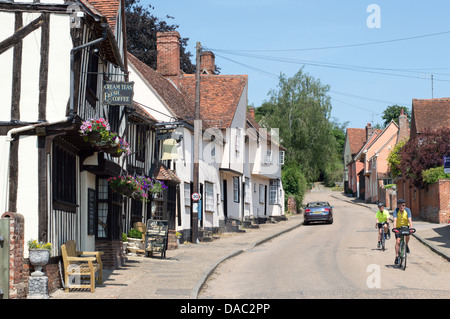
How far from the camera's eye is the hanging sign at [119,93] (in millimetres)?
16094

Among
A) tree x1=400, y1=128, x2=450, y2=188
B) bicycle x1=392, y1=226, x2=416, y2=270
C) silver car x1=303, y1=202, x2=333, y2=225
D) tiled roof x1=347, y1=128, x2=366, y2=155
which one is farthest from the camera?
tiled roof x1=347, y1=128, x2=366, y2=155

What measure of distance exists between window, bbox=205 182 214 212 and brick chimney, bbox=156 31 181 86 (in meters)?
6.64

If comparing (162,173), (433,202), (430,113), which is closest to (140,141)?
(162,173)

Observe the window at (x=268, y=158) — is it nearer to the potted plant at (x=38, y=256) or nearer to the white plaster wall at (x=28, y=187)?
the white plaster wall at (x=28, y=187)

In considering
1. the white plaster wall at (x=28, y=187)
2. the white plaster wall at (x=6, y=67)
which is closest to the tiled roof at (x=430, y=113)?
the white plaster wall at (x=6, y=67)

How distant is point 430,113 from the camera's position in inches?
1811

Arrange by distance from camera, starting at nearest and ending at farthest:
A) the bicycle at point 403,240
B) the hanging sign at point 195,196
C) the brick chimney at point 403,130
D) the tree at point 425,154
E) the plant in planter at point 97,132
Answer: the plant in planter at point 97,132 < the bicycle at point 403,240 < the hanging sign at point 195,196 < the tree at point 425,154 < the brick chimney at point 403,130

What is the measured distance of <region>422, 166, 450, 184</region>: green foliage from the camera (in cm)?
3731

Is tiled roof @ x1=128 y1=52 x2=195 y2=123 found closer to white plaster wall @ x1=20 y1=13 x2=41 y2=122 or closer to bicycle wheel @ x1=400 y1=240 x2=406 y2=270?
bicycle wheel @ x1=400 y1=240 x2=406 y2=270

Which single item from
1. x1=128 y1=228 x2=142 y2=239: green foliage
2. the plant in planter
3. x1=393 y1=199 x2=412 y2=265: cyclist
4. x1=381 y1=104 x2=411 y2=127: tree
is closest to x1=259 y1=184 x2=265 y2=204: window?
x1=128 y1=228 x2=142 y2=239: green foliage

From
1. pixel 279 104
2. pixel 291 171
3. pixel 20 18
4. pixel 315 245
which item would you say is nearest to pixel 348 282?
pixel 20 18

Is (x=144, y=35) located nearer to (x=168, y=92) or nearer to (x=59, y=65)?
(x=168, y=92)

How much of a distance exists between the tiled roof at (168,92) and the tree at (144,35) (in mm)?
8427

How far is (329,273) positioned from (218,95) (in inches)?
857
